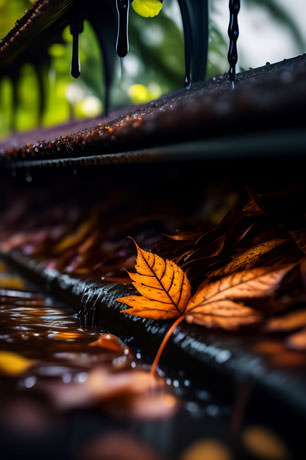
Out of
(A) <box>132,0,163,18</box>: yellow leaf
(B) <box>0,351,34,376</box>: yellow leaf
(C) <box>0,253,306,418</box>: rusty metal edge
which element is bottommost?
(B) <box>0,351,34,376</box>: yellow leaf

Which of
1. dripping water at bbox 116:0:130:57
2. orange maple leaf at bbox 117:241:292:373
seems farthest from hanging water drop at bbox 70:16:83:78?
orange maple leaf at bbox 117:241:292:373

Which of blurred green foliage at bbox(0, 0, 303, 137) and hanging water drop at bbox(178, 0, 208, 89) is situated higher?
blurred green foliage at bbox(0, 0, 303, 137)

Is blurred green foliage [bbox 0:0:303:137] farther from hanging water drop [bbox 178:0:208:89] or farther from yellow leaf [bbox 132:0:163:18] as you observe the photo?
yellow leaf [bbox 132:0:163:18]

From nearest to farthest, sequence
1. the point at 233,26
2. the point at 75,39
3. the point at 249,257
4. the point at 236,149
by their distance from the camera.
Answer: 1. the point at 236,149
2. the point at 249,257
3. the point at 233,26
4. the point at 75,39

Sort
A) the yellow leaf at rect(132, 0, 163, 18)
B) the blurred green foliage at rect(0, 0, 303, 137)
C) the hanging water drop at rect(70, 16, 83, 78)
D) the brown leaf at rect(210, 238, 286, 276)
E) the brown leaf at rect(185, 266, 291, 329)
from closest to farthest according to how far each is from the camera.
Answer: the brown leaf at rect(185, 266, 291, 329) < the brown leaf at rect(210, 238, 286, 276) < the yellow leaf at rect(132, 0, 163, 18) < the hanging water drop at rect(70, 16, 83, 78) < the blurred green foliage at rect(0, 0, 303, 137)

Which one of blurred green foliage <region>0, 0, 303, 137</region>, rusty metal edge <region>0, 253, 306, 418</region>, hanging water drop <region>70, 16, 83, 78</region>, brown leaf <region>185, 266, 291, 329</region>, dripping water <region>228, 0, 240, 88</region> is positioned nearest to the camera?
rusty metal edge <region>0, 253, 306, 418</region>

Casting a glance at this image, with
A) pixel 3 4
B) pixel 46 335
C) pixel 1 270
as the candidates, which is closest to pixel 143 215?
pixel 1 270

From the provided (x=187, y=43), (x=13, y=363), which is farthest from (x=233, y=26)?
(x=13, y=363)

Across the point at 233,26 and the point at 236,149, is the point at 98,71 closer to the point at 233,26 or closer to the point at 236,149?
the point at 233,26
